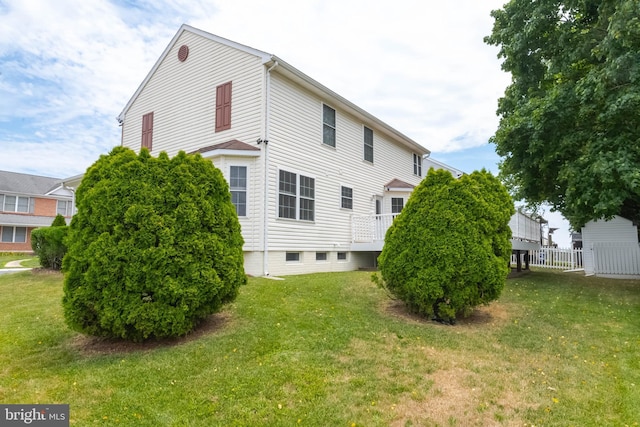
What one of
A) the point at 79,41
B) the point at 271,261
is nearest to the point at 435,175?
the point at 271,261

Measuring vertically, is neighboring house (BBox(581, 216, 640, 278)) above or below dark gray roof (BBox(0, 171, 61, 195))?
below

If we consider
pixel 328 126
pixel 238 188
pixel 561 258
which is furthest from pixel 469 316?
pixel 561 258

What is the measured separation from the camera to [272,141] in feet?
35.8

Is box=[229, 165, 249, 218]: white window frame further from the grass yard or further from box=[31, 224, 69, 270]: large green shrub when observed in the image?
box=[31, 224, 69, 270]: large green shrub

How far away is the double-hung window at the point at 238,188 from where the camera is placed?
10.7 m

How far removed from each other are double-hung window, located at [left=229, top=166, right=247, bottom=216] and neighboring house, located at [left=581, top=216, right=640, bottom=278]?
1444 centimetres

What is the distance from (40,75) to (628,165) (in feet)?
53.4

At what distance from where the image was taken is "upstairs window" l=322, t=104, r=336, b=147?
513 inches

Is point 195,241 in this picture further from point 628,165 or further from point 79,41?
point 79,41

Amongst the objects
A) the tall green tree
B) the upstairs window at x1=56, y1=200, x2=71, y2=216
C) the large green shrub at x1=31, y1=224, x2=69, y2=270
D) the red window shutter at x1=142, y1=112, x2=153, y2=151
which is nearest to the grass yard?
the tall green tree

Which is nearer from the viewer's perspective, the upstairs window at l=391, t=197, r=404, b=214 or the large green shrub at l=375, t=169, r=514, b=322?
the large green shrub at l=375, t=169, r=514, b=322

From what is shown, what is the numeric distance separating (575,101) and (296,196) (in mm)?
7456

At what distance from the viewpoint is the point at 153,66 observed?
46.9ft

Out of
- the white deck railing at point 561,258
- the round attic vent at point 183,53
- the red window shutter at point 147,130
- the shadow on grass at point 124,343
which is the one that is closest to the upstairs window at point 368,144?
the round attic vent at point 183,53
